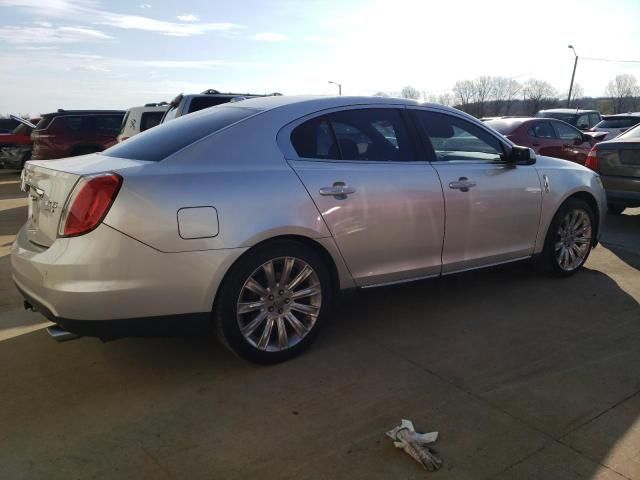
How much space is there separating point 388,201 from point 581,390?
1.61 meters

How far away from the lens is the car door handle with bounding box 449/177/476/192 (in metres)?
4.07

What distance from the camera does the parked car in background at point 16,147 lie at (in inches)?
665

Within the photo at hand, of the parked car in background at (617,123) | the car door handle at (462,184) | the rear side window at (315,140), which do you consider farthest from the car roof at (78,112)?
the parked car in background at (617,123)

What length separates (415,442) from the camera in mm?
2580

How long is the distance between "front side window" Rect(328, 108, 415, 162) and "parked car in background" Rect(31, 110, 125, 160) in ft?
35.7

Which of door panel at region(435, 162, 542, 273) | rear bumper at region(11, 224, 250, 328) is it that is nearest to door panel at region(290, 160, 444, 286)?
door panel at region(435, 162, 542, 273)

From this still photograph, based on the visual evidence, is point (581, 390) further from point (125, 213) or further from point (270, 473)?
point (125, 213)

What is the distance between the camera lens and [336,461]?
2.53 metres

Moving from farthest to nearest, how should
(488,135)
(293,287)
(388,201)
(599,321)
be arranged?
(488,135) → (599,321) → (388,201) → (293,287)

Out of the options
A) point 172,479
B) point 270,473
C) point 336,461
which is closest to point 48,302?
point 172,479

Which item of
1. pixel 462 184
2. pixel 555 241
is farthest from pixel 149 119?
pixel 555 241

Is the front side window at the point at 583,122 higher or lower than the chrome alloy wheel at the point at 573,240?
higher

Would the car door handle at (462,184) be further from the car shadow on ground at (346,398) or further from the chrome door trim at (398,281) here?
the car shadow on ground at (346,398)

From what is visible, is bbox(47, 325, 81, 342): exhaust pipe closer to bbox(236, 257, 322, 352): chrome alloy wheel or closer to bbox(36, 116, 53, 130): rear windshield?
bbox(236, 257, 322, 352): chrome alloy wheel
